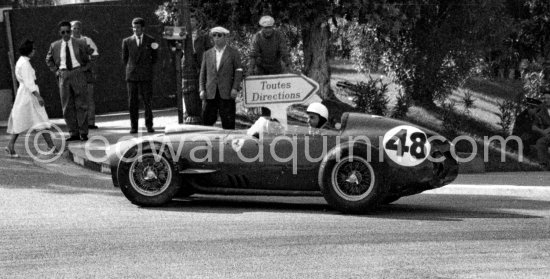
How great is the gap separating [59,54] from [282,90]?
4655mm

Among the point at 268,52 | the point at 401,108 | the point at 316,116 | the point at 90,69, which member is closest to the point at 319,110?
the point at 316,116

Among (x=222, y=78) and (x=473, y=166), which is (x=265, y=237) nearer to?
(x=222, y=78)

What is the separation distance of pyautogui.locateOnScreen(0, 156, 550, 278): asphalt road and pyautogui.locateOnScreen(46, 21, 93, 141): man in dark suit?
14.5 ft

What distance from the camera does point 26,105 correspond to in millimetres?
16953

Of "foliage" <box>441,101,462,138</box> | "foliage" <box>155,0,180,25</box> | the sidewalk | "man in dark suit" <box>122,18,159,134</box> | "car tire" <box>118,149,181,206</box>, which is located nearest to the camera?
"car tire" <box>118,149,181,206</box>

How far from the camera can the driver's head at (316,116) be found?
12188 mm

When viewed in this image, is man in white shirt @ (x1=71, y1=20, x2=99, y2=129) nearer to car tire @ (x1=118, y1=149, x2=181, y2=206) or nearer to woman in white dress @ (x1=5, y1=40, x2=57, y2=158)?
woman in white dress @ (x1=5, y1=40, x2=57, y2=158)

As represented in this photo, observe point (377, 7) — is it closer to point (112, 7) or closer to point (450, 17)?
point (450, 17)

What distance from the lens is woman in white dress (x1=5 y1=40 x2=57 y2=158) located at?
661 inches

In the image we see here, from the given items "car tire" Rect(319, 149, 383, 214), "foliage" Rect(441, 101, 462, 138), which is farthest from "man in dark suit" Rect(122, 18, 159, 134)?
"car tire" Rect(319, 149, 383, 214)

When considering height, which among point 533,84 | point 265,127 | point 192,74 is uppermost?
point 192,74

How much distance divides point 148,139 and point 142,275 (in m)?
3.79

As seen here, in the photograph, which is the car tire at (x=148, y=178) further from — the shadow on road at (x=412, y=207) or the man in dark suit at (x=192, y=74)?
the man in dark suit at (x=192, y=74)

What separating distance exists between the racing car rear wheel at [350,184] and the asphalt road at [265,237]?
17 cm
